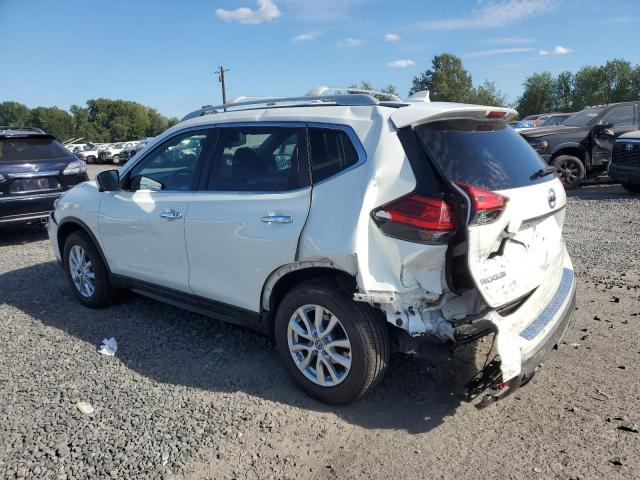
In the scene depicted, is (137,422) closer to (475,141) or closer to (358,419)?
(358,419)

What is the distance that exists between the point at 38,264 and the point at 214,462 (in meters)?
5.04

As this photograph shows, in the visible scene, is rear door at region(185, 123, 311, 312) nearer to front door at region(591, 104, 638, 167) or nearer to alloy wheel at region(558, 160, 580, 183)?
alloy wheel at region(558, 160, 580, 183)

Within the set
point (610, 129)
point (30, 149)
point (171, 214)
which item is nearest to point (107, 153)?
point (30, 149)

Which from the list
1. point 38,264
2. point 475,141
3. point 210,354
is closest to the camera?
point 475,141

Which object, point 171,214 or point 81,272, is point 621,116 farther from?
point 81,272

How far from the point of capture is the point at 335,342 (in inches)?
120

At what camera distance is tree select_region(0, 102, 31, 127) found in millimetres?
103375

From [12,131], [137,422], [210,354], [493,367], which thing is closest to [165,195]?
[210,354]

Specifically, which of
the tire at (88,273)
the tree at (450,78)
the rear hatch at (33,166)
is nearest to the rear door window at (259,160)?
the tire at (88,273)

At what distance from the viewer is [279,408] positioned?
10.5 feet

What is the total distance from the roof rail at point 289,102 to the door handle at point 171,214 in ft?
2.68

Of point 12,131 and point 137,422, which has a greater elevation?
point 12,131

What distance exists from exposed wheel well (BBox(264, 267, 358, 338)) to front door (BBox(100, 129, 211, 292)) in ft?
2.77

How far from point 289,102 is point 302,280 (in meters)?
1.30
